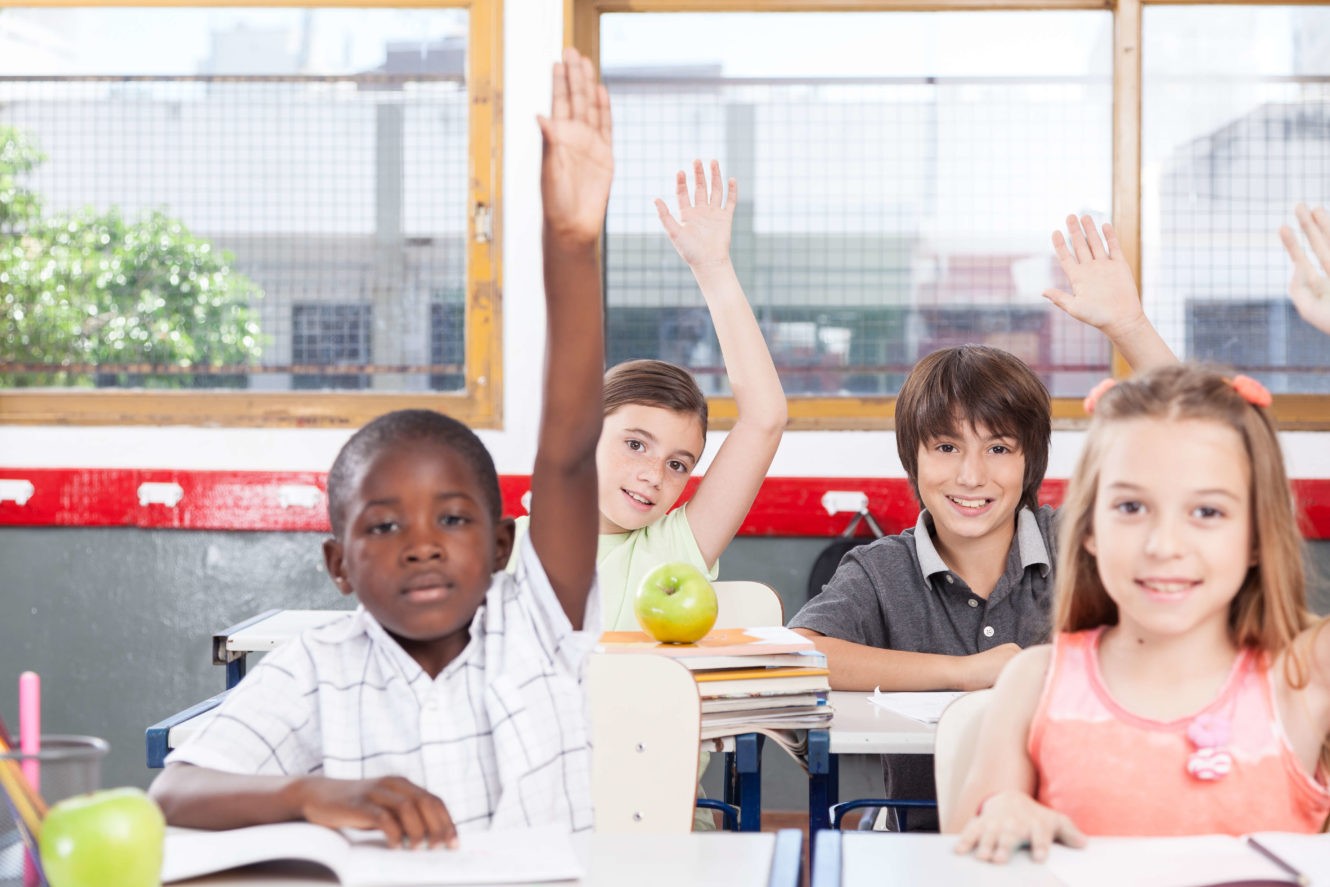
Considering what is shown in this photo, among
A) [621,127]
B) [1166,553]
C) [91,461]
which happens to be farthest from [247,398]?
[1166,553]

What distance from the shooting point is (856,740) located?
178cm

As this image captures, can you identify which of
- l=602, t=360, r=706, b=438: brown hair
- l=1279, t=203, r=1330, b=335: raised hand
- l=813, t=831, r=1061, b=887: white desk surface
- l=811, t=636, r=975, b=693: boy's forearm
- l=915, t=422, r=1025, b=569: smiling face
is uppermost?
l=1279, t=203, r=1330, b=335: raised hand

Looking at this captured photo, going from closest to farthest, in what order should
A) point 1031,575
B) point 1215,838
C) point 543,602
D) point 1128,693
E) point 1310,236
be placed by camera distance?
point 1215,838
point 543,602
point 1128,693
point 1310,236
point 1031,575

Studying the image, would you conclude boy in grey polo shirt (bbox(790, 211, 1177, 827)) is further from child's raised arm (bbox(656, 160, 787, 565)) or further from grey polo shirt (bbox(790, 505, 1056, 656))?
child's raised arm (bbox(656, 160, 787, 565))

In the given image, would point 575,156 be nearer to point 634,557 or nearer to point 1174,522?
point 1174,522

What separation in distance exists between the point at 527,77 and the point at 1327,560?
7.85ft

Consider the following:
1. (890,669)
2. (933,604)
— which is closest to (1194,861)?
(890,669)

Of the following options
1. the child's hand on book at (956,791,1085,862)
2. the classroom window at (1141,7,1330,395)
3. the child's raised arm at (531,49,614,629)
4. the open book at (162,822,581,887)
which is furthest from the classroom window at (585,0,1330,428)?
the open book at (162,822,581,887)

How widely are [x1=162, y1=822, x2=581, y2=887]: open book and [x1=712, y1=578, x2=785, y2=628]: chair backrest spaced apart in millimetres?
1418

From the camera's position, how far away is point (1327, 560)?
3512 millimetres

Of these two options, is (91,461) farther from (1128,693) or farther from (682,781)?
(1128,693)

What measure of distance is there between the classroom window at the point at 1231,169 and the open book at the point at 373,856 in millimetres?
2979

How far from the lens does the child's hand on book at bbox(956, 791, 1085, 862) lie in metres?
1.05

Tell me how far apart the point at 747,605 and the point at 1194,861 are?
4.87 feet
